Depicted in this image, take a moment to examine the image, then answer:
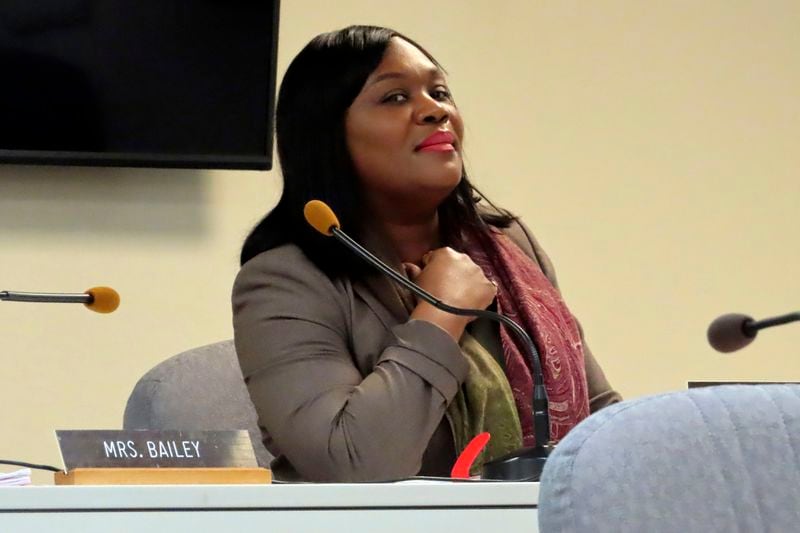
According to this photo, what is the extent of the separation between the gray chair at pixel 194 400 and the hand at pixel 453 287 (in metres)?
0.32

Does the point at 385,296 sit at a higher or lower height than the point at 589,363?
higher

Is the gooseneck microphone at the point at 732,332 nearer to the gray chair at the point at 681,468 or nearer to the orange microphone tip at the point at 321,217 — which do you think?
the gray chair at the point at 681,468

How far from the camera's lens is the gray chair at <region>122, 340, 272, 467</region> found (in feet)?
6.38

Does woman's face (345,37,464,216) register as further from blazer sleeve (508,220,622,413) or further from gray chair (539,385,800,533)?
gray chair (539,385,800,533)

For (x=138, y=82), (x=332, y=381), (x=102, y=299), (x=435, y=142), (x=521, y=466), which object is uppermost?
(x=138, y=82)

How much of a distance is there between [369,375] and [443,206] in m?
0.40

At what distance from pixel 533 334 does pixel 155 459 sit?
2.42 feet

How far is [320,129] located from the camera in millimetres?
1959

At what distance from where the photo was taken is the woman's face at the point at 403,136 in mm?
1917

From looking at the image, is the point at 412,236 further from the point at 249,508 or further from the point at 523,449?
the point at 249,508

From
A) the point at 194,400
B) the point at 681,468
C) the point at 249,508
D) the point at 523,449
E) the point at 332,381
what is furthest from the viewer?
the point at 194,400

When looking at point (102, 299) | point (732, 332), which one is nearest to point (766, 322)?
point (732, 332)

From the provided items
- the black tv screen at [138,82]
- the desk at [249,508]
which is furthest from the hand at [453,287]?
the black tv screen at [138,82]

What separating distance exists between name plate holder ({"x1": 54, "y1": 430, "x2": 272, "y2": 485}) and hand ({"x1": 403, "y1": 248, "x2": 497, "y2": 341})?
47cm
